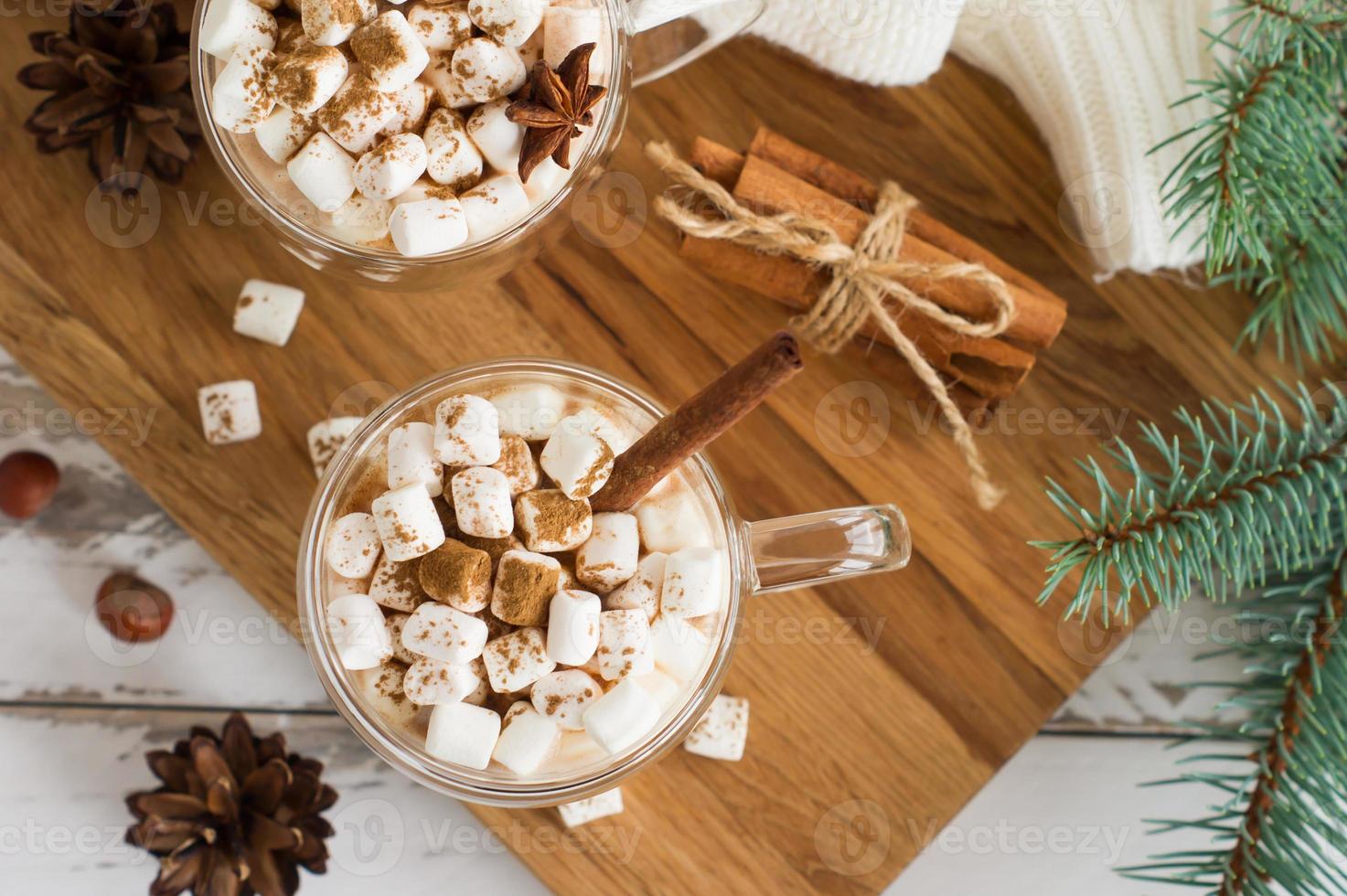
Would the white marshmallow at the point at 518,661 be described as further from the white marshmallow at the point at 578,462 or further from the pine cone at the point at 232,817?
the pine cone at the point at 232,817

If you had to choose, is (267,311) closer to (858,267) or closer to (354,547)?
(354,547)

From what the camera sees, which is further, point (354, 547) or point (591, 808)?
point (591, 808)

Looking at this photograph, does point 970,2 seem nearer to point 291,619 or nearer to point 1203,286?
point 1203,286

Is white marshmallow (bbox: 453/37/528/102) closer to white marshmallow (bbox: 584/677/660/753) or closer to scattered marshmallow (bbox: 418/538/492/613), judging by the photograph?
scattered marshmallow (bbox: 418/538/492/613)

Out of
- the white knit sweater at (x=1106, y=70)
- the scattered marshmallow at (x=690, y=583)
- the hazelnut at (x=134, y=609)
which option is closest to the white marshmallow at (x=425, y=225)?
the scattered marshmallow at (x=690, y=583)

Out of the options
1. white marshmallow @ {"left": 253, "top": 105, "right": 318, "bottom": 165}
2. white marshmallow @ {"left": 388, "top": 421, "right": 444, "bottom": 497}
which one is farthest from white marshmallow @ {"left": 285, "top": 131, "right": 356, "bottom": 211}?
white marshmallow @ {"left": 388, "top": 421, "right": 444, "bottom": 497}

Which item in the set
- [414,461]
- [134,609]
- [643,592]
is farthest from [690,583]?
[134,609]

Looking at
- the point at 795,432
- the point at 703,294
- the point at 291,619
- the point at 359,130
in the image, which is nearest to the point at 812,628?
the point at 795,432
